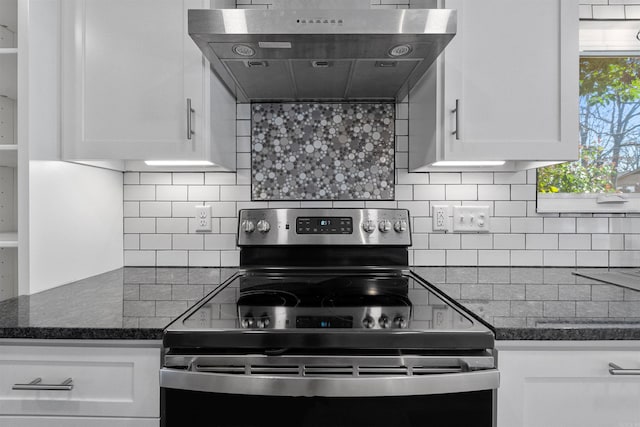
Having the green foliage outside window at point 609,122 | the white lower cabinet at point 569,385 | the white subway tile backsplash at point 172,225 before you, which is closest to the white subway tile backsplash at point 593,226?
the green foliage outside window at point 609,122

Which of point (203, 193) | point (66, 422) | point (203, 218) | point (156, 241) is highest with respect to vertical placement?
point (203, 193)

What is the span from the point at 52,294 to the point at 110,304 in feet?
0.92

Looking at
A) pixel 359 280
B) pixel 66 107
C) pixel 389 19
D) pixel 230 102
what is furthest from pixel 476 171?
pixel 66 107

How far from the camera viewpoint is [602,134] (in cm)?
184

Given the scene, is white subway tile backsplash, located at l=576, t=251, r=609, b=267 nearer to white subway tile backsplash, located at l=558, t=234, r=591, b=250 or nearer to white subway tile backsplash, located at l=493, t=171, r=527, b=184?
white subway tile backsplash, located at l=558, t=234, r=591, b=250

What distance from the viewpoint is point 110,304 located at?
119 cm

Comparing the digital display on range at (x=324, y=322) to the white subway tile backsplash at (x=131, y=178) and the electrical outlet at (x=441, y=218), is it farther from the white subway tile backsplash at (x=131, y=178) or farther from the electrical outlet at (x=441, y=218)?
the white subway tile backsplash at (x=131, y=178)

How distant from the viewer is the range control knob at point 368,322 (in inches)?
39.0

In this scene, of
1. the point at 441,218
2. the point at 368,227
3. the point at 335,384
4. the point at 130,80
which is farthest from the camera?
the point at 441,218

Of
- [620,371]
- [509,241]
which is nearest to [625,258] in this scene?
[509,241]

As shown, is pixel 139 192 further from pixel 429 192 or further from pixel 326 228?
pixel 429 192

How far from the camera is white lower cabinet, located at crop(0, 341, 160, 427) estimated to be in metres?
0.99

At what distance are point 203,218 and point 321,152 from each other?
60cm

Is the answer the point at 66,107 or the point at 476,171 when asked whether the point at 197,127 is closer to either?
the point at 66,107
